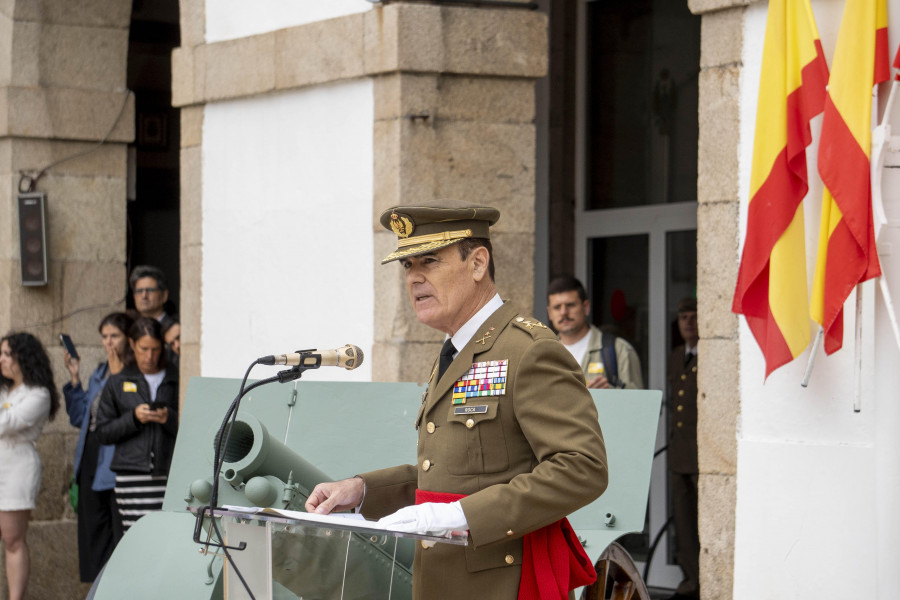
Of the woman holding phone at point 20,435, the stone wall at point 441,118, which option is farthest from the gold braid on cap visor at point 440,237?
the woman holding phone at point 20,435

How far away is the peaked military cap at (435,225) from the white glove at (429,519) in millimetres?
576

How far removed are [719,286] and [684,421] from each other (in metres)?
2.40

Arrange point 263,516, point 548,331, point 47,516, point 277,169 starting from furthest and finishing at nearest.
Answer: point 47,516 < point 277,169 < point 548,331 < point 263,516

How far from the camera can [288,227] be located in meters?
6.45

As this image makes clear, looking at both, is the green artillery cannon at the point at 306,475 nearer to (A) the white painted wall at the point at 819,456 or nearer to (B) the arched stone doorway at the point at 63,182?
(A) the white painted wall at the point at 819,456

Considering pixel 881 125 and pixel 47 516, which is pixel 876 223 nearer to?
pixel 881 125

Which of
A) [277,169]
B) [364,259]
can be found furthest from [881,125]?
[277,169]

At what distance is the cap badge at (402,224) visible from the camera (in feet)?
9.19

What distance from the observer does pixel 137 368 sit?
6.68 meters

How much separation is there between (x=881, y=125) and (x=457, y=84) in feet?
7.20

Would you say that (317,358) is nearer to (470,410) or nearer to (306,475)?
(470,410)

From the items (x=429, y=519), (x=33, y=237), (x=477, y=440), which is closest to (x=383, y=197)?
(x=33, y=237)

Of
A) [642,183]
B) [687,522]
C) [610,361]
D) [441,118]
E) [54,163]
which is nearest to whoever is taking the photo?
[441,118]

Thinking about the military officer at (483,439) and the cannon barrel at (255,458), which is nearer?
the military officer at (483,439)
